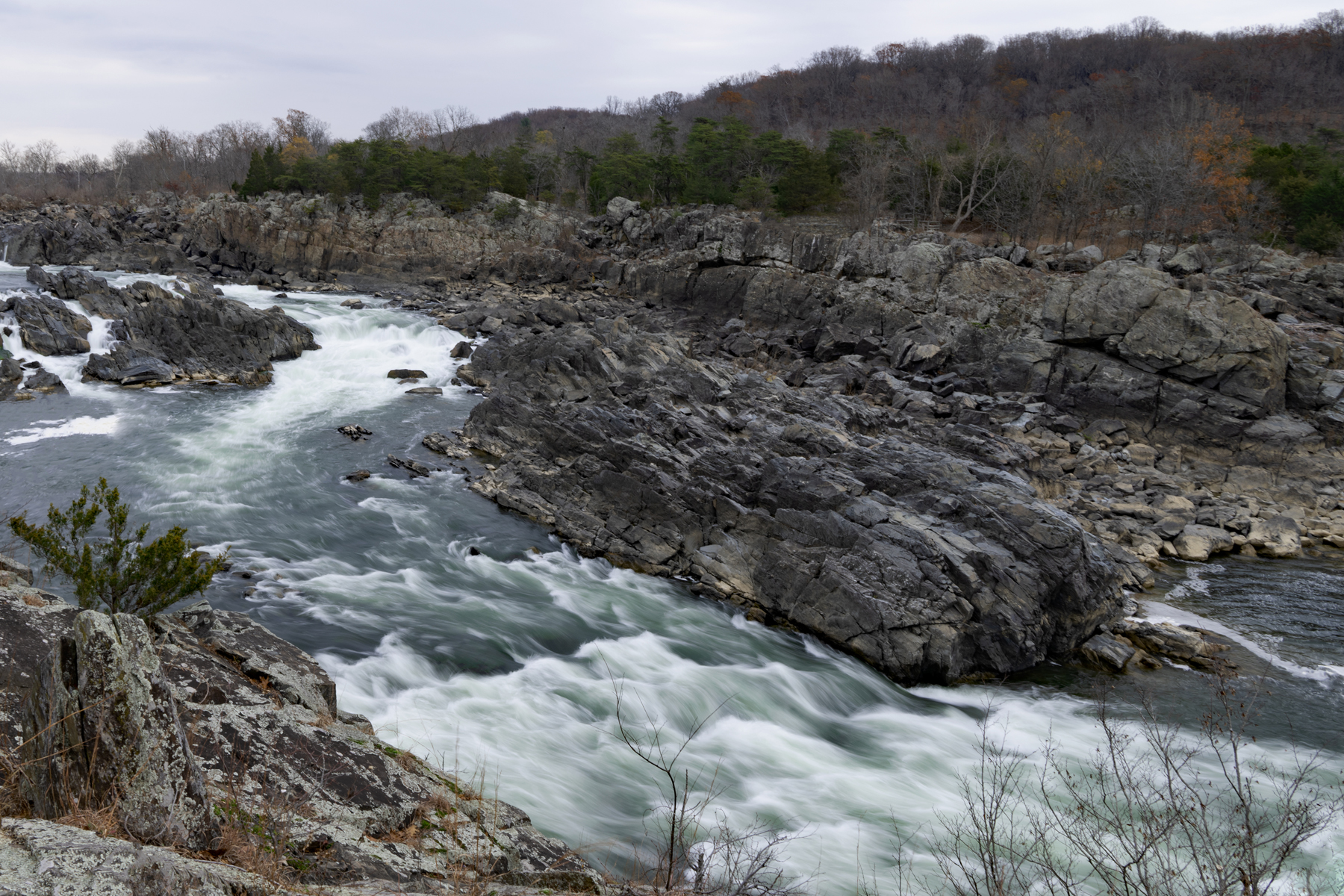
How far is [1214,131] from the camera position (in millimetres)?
41938

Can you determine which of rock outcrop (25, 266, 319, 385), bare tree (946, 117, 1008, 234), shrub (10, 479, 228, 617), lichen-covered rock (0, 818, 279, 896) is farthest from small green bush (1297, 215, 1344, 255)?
rock outcrop (25, 266, 319, 385)

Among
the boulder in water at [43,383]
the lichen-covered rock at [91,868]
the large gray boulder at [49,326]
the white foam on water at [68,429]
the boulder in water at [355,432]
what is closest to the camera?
the lichen-covered rock at [91,868]

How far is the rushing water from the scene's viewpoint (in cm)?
956

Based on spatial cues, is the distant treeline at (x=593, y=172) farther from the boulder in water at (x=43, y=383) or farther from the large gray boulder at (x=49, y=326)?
the boulder in water at (x=43, y=383)

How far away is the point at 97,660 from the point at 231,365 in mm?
28622

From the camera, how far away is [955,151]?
4872 centimetres

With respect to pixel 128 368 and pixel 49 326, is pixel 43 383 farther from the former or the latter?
pixel 49 326

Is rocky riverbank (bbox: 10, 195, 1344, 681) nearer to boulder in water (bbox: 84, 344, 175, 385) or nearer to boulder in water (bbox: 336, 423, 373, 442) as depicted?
boulder in water (bbox: 336, 423, 373, 442)

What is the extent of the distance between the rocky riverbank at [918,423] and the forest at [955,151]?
5.40 meters

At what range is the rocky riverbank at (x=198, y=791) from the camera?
140 inches

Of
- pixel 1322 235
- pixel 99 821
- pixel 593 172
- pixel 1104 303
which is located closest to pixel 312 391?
pixel 99 821

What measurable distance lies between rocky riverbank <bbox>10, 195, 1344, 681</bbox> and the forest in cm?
540

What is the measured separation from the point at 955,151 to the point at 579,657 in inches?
1859

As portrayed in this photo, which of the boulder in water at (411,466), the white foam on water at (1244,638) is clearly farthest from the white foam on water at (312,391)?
the white foam on water at (1244,638)
